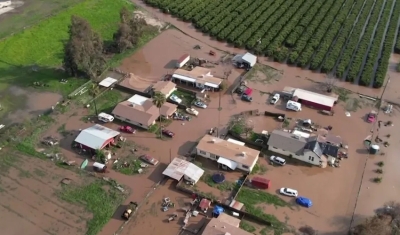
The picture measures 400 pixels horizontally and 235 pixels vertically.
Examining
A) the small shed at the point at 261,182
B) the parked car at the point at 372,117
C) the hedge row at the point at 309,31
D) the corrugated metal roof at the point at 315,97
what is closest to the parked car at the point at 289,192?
the small shed at the point at 261,182

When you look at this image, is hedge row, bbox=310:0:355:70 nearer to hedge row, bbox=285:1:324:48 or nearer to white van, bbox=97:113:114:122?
hedge row, bbox=285:1:324:48

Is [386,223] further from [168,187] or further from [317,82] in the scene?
[317,82]

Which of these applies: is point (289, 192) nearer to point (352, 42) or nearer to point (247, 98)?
point (247, 98)

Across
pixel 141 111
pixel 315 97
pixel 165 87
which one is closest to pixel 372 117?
pixel 315 97

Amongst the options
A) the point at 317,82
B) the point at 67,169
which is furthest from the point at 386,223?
the point at 67,169

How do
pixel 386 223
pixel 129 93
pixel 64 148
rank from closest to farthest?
pixel 386 223
pixel 64 148
pixel 129 93

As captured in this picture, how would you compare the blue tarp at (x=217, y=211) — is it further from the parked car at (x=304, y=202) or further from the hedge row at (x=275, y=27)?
the hedge row at (x=275, y=27)

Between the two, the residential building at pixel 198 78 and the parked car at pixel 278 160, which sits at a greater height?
the residential building at pixel 198 78
